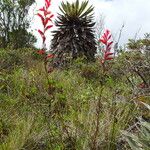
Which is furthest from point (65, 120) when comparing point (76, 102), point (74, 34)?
point (74, 34)

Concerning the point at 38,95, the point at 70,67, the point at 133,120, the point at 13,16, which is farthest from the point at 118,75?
the point at 13,16

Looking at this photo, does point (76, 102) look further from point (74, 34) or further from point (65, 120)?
point (74, 34)

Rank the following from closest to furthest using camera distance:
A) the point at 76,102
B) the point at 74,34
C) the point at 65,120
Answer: the point at 65,120 < the point at 76,102 < the point at 74,34

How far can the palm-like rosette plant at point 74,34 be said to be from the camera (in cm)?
1664

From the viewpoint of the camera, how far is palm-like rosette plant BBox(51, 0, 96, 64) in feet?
54.6

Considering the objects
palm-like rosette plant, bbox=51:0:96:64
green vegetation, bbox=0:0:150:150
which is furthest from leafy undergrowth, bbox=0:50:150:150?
palm-like rosette plant, bbox=51:0:96:64

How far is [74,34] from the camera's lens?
671 inches

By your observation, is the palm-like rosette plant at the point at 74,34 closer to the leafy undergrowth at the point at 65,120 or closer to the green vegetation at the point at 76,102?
the green vegetation at the point at 76,102

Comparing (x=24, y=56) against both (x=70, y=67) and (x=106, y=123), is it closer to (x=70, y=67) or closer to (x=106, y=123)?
(x=70, y=67)

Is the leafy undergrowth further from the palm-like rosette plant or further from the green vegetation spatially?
the palm-like rosette plant

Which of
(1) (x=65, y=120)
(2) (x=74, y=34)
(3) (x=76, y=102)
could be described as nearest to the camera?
(1) (x=65, y=120)

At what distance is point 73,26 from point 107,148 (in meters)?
12.1

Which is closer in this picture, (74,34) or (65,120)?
(65,120)

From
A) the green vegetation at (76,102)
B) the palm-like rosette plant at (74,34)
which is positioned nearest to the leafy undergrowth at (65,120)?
the green vegetation at (76,102)
